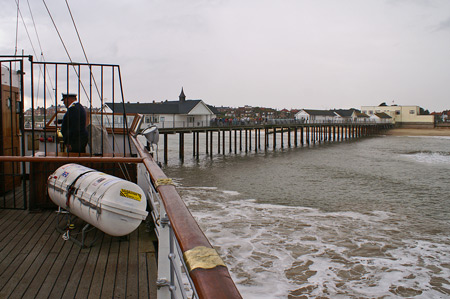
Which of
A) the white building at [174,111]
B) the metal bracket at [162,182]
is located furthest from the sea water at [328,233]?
the white building at [174,111]

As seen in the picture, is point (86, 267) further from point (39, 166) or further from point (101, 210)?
point (39, 166)

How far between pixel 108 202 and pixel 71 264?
2.19 feet

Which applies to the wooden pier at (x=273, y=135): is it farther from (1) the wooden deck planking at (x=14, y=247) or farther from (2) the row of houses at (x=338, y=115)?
(1) the wooden deck planking at (x=14, y=247)

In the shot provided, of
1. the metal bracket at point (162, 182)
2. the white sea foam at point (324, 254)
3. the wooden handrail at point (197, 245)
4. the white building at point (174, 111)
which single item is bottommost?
the white sea foam at point (324, 254)

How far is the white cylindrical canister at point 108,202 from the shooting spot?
12.1 feet

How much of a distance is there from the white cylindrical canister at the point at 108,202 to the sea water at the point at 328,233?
11.1 feet

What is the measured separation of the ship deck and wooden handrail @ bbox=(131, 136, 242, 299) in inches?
62.6

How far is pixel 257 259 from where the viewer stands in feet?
26.1

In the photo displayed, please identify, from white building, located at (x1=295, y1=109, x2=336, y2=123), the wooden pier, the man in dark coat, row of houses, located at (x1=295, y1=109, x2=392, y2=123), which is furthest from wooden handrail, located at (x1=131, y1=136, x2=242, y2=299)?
row of houses, located at (x1=295, y1=109, x2=392, y2=123)

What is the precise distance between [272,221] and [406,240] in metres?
3.67

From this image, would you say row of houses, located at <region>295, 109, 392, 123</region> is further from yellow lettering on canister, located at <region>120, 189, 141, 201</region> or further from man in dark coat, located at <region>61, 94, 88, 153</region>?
yellow lettering on canister, located at <region>120, 189, 141, 201</region>

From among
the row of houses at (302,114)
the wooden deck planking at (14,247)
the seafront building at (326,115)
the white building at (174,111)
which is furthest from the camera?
the seafront building at (326,115)

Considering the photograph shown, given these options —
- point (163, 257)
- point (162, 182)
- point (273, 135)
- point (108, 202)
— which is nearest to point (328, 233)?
point (108, 202)

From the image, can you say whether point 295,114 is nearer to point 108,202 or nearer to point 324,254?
point 324,254
